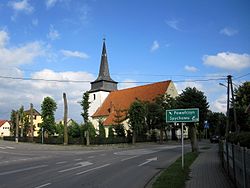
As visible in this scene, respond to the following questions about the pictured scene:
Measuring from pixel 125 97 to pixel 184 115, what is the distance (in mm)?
69303

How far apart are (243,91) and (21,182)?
49.1 meters

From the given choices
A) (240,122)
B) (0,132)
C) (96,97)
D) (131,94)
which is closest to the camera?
(240,122)

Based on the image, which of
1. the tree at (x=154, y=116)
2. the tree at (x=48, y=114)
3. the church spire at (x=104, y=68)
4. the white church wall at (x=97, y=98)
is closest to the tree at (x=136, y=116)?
the tree at (x=154, y=116)

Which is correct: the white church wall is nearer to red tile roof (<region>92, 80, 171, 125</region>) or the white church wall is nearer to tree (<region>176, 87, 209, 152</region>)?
red tile roof (<region>92, 80, 171, 125</region>)

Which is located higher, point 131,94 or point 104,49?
point 104,49

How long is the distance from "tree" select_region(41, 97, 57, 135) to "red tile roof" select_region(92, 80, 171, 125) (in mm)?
16348

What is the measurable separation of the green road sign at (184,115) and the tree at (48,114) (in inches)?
1932

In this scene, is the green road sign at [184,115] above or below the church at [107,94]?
below

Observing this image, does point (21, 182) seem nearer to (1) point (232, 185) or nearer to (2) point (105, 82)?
(1) point (232, 185)

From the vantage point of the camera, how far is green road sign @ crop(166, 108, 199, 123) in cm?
1673

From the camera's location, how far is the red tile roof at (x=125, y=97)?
258ft

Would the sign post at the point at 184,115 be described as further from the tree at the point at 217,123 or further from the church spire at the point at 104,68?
the church spire at the point at 104,68

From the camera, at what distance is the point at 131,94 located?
8581 centimetres

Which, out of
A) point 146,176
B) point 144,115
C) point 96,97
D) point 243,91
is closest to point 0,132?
point 96,97
